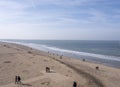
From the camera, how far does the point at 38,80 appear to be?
26562mm

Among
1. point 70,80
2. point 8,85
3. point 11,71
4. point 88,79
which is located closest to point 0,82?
point 8,85

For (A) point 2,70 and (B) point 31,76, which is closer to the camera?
(B) point 31,76

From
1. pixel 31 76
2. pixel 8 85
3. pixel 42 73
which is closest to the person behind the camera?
pixel 8 85

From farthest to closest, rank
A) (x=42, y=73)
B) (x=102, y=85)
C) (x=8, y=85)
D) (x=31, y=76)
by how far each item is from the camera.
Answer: (x=42, y=73) → (x=31, y=76) → (x=102, y=85) → (x=8, y=85)

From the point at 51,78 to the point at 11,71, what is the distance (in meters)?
8.15

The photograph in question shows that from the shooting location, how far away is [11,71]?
104ft

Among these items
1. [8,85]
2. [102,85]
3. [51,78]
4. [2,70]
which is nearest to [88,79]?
[102,85]

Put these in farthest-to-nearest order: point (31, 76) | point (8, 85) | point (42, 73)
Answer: point (42, 73) < point (31, 76) < point (8, 85)

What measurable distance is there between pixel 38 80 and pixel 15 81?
3.24 metres

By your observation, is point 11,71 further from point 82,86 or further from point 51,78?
point 82,86

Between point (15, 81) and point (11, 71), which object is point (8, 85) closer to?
point (15, 81)

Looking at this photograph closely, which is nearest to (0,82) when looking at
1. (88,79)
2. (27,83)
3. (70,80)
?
(27,83)

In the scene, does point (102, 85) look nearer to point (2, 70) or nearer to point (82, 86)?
point (82, 86)

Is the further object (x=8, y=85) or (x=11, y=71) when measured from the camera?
(x=11, y=71)
